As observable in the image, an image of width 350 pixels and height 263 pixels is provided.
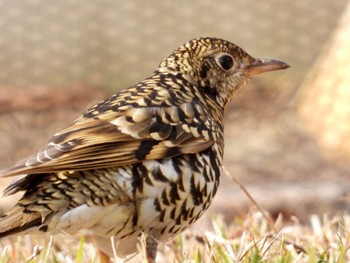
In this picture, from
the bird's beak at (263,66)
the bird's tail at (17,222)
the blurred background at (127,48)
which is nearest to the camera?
the bird's tail at (17,222)

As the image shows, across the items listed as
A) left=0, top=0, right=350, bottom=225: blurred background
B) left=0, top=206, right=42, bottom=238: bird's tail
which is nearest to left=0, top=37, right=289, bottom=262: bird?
left=0, top=206, right=42, bottom=238: bird's tail

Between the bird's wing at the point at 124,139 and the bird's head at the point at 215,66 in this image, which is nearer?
the bird's wing at the point at 124,139

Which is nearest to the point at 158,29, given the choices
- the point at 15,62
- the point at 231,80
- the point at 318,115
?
the point at 15,62

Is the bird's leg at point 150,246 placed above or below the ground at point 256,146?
above

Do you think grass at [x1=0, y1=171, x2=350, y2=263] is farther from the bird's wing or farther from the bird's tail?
the bird's wing

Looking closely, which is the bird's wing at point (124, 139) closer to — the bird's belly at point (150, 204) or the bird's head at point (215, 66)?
the bird's belly at point (150, 204)

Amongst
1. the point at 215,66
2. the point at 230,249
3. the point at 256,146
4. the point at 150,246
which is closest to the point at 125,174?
the point at 150,246

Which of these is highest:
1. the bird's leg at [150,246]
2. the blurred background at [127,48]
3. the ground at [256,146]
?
the bird's leg at [150,246]

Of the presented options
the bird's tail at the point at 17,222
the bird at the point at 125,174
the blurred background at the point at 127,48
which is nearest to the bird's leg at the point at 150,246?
the bird at the point at 125,174
